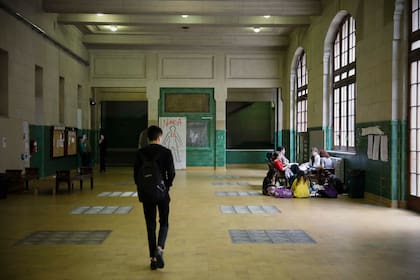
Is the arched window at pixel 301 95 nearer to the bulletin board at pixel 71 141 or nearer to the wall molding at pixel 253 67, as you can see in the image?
the wall molding at pixel 253 67

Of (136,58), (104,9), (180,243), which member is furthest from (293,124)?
(180,243)

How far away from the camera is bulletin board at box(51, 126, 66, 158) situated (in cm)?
1425

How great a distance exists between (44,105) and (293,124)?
8.80m

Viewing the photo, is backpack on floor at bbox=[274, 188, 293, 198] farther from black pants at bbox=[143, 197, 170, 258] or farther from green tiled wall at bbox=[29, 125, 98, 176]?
green tiled wall at bbox=[29, 125, 98, 176]

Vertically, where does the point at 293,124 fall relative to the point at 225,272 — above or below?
above

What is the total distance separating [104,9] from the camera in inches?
539

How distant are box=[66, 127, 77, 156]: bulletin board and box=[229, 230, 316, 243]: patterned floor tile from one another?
10.6m

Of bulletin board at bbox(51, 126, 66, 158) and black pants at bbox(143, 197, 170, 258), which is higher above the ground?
bulletin board at bbox(51, 126, 66, 158)

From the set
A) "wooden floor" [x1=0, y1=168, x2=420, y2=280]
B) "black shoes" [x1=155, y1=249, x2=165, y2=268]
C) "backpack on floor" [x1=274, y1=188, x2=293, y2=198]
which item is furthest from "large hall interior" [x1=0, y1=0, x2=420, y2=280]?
"backpack on floor" [x1=274, y1=188, x2=293, y2=198]

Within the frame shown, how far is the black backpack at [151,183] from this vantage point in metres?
4.49

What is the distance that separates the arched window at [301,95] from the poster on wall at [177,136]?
174 inches

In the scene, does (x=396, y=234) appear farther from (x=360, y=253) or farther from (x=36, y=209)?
(x=36, y=209)

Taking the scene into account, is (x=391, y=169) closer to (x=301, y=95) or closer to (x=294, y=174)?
(x=294, y=174)

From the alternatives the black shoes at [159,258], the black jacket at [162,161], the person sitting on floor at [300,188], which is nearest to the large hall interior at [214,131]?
the black shoes at [159,258]
